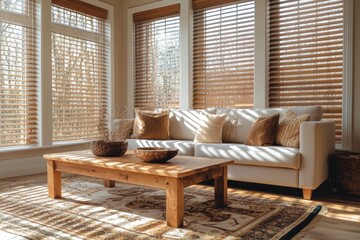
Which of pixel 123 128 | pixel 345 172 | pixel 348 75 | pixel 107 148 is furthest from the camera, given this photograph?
pixel 123 128

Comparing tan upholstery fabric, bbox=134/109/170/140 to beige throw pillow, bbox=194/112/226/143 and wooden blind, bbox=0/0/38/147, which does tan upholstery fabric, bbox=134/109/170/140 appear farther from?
wooden blind, bbox=0/0/38/147

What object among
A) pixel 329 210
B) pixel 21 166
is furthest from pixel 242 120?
pixel 21 166

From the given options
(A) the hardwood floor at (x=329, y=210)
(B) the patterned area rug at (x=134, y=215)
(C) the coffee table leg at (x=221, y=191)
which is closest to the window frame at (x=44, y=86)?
(B) the patterned area rug at (x=134, y=215)

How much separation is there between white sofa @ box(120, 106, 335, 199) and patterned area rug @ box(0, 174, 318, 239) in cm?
23

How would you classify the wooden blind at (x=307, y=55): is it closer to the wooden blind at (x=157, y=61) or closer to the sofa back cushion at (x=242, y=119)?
the sofa back cushion at (x=242, y=119)

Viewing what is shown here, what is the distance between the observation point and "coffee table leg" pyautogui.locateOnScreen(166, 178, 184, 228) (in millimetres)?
2285

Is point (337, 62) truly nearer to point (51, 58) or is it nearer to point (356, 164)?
point (356, 164)

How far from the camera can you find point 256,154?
3348 millimetres

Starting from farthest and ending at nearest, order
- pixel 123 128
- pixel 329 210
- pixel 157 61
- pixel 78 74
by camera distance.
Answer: pixel 157 61, pixel 78 74, pixel 123 128, pixel 329 210

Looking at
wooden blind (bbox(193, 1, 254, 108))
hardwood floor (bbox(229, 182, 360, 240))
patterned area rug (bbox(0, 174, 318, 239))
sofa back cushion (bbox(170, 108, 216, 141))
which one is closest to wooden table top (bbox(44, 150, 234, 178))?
patterned area rug (bbox(0, 174, 318, 239))

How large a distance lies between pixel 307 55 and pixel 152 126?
7.06 feet

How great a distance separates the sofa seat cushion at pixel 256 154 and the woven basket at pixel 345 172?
1.70ft

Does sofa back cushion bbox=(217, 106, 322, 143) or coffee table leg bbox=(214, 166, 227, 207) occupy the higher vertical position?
sofa back cushion bbox=(217, 106, 322, 143)

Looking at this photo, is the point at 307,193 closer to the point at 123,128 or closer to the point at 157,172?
the point at 157,172
